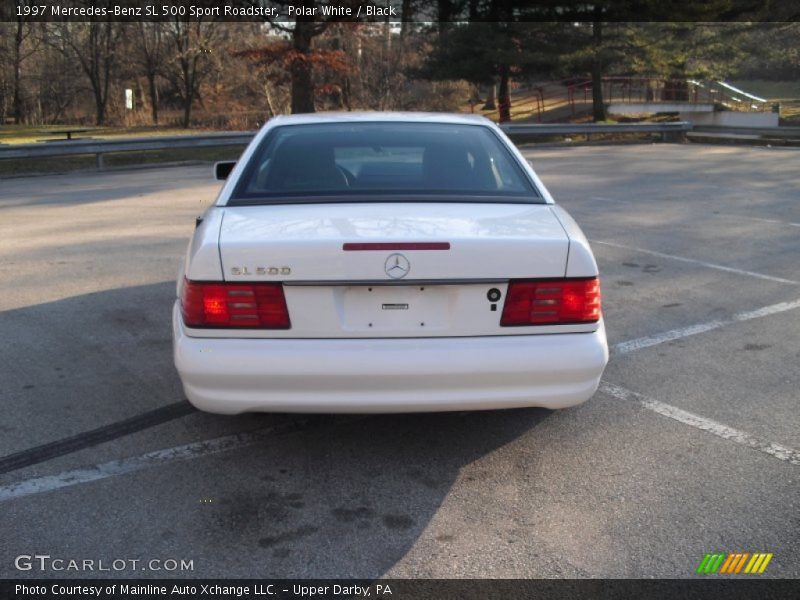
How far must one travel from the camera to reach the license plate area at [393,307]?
3.44m

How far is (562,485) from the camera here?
144 inches

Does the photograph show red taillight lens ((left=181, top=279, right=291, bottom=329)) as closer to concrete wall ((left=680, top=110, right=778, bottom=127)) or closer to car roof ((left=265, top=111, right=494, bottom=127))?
car roof ((left=265, top=111, right=494, bottom=127))

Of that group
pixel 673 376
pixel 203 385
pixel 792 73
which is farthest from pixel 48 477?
pixel 792 73

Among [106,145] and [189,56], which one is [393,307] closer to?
[106,145]

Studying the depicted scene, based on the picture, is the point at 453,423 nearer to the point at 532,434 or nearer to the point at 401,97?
the point at 532,434

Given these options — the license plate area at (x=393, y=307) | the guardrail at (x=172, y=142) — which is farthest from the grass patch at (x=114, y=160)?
the license plate area at (x=393, y=307)

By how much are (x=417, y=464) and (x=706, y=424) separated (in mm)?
1595

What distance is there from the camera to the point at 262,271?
344 cm

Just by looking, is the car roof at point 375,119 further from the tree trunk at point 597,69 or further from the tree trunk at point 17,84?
the tree trunk at point 17,84

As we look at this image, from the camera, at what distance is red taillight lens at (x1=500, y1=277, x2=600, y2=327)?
3502 mm

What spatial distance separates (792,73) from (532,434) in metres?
47.0

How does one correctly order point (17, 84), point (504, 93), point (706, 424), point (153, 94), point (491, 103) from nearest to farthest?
point (706, 424) < point (504, 93) < point (17, 84) < point (491, 103) < point (153, 94)

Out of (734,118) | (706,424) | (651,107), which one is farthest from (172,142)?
(734,118)

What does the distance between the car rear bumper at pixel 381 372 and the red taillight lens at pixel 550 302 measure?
8 cm
